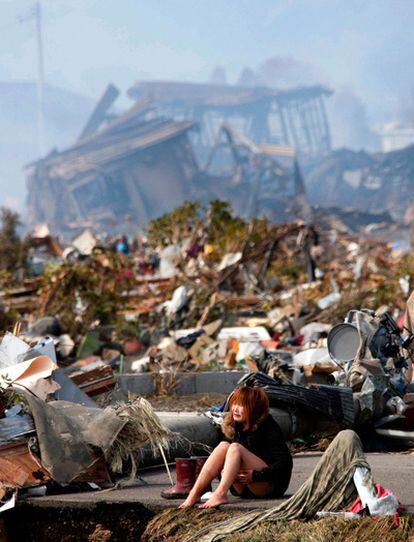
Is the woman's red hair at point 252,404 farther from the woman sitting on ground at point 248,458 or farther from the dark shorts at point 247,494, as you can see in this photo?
the dark shorts at point 247,494

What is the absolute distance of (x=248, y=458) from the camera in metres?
5.51

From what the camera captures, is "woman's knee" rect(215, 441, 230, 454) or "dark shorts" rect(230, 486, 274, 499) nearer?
"woman's knee" rect(215, 441, 230, 454)

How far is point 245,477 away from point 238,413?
326mm

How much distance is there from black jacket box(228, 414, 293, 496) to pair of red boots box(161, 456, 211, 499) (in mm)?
376

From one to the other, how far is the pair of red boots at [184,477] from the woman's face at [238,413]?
1.48ft

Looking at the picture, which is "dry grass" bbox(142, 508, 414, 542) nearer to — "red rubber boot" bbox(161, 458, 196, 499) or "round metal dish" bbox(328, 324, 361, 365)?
"red rubber boot" bbox(161, 458, 196, 499)

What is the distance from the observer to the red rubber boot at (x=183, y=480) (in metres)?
5.80

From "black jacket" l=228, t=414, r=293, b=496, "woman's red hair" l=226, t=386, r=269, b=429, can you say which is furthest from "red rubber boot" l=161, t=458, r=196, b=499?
"woman's red hair" l=226, t=386, r=269, b=429

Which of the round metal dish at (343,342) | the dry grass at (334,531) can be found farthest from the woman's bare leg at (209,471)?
the round metal dish at (343,342)

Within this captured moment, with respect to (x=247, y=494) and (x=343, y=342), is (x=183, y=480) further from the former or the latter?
(x=343, y=342)

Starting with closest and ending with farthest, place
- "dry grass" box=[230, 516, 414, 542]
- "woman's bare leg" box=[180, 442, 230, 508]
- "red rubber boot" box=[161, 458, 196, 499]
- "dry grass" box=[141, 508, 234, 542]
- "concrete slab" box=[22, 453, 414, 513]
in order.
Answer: "dry grass" box=[230, 516, 414, 542] < "dry grass" box=[141, 508, 234, 542] < "woman's bare leg" box=[180, 442, 230, 508] < "concrete slab" box=[22, 453, 414, 513] < "red rubber boot" box=[161, 458, 196, 499]

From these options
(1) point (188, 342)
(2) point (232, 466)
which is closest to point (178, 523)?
(2) point (232, 466)

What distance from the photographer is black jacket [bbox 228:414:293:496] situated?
555 cm

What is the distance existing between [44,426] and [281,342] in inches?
323
